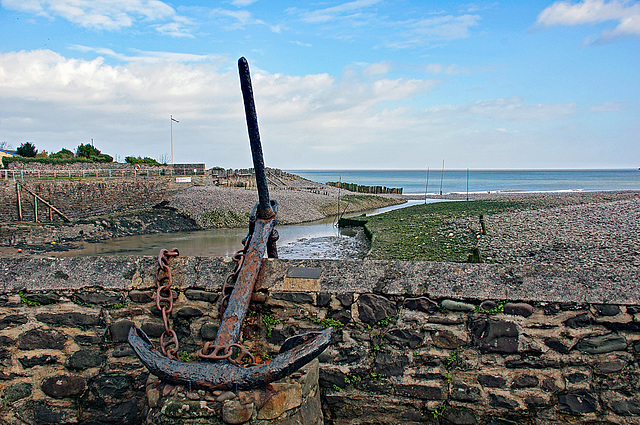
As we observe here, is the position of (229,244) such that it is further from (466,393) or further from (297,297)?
(466,393)

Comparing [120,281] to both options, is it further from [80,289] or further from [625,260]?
[625,260]

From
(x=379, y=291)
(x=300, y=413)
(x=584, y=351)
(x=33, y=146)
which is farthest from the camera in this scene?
(x=33, y=146)

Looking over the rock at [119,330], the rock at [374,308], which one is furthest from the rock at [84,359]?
the rock at [374,308]

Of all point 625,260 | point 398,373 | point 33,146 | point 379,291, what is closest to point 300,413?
point 398,373

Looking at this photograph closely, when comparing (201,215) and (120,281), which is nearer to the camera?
(120,281)

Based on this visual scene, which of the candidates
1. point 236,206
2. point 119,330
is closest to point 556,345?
point 119,330

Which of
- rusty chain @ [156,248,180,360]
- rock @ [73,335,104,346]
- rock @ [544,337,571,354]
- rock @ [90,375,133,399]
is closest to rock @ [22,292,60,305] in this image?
rock @ [73,335,104,346]

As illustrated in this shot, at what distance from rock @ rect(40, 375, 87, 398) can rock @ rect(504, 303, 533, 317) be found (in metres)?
2.53

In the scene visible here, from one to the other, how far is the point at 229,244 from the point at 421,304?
21635 mm

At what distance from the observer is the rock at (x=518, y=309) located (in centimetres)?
252

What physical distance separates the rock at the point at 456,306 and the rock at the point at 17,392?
8.25 ft

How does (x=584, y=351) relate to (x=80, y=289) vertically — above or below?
below

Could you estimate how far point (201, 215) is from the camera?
32.0 m

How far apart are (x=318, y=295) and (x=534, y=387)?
129cm
